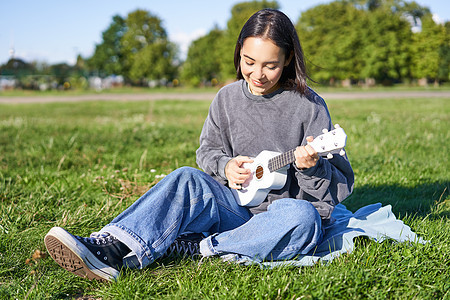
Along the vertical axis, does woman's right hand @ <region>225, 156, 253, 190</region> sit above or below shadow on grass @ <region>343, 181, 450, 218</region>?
above

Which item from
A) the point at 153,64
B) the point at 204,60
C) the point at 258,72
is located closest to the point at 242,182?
the point at 258,72

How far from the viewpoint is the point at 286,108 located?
2.72m

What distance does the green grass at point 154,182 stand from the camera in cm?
219

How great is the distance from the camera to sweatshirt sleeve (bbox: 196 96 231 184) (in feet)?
9.29

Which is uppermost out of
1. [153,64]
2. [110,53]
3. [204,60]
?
→ [110,53]

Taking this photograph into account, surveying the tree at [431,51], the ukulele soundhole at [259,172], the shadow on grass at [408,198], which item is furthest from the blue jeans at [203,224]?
the tree at [431,51]

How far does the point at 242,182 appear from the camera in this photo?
266 cm

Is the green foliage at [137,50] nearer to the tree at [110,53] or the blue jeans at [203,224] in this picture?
the tree at [110,53]

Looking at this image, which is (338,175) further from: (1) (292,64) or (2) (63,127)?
(2) (63,127)

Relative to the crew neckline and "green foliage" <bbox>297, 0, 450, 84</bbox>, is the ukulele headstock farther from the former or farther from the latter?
"green foliage" <bbox>297, 0, 450, 84</bbox>

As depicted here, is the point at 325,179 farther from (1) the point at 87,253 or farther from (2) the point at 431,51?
(2) the point at 431,51

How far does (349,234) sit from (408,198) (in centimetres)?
169

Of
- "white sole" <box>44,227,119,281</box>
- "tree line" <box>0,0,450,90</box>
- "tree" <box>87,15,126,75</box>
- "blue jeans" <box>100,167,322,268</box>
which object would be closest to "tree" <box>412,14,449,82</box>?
"tree line" <box>0,0,450,90</box>

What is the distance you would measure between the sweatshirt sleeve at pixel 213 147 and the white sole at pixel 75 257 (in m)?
0.92
